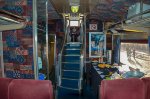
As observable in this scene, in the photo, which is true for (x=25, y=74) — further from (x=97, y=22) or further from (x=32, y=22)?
(x=97, y=22)

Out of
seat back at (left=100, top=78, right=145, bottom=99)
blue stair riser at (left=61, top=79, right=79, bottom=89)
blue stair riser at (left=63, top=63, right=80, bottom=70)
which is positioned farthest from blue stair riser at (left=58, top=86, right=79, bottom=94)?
seat back at (left=100, top=78, right=145, bottom=99)

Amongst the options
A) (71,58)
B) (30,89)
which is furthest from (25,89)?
(71,58)

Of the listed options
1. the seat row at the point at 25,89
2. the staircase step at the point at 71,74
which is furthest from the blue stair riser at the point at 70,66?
the seat row at the point at 25,89

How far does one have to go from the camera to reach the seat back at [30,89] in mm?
2365

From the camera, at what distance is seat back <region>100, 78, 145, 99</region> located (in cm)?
239

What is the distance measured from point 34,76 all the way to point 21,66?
1.04 ft

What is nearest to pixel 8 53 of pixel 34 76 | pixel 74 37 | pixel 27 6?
pixel 34 76

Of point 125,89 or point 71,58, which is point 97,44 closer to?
point 71,58

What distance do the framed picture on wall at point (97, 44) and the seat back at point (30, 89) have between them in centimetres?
Answer: 652

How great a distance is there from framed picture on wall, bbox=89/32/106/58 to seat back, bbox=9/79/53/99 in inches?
257

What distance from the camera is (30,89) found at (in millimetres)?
2396

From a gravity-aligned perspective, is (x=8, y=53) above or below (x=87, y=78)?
above

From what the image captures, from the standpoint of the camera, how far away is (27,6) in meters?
3.72

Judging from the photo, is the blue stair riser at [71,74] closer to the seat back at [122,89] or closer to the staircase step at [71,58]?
the staircase step at [71,58]
